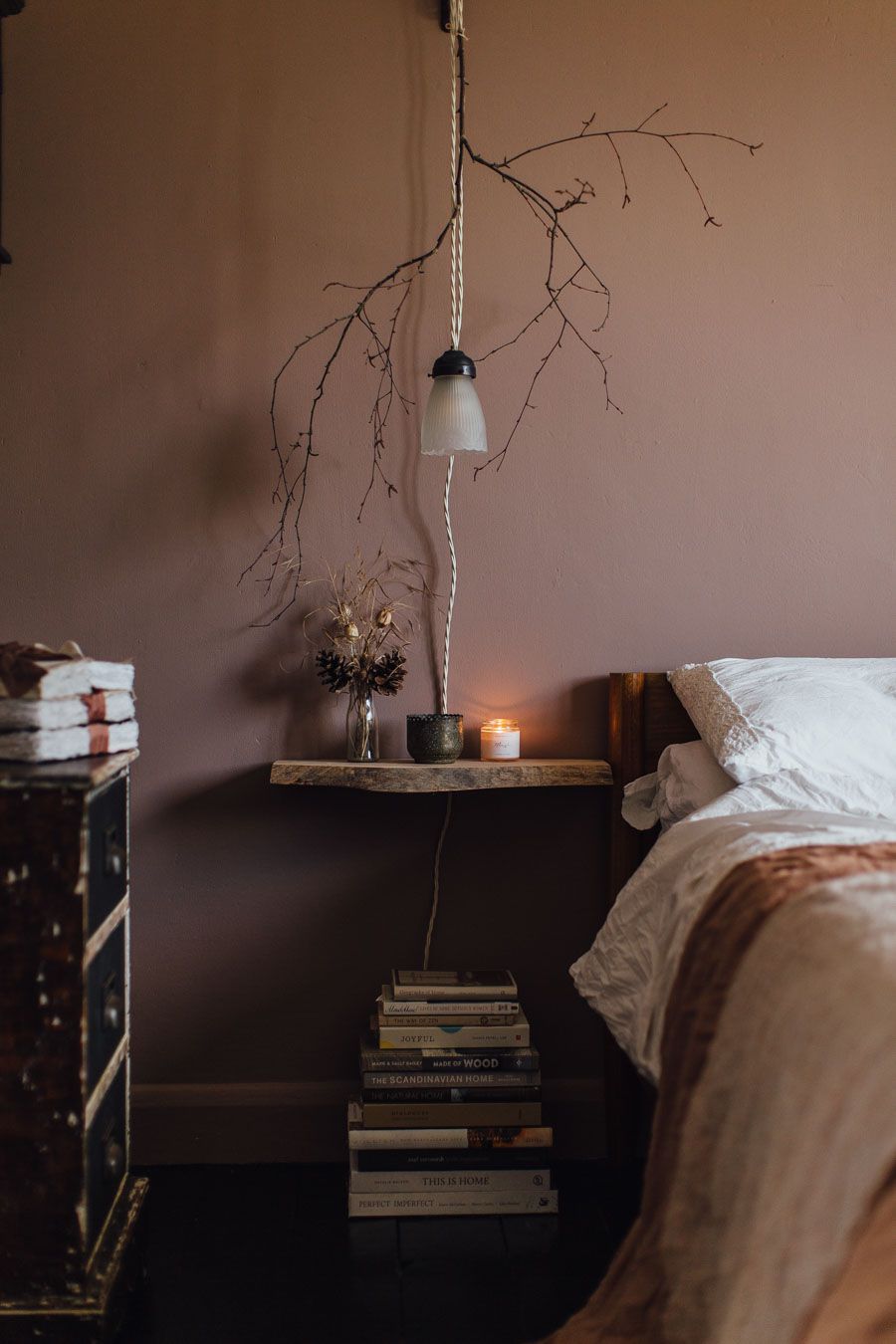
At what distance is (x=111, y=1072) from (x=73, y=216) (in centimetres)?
157

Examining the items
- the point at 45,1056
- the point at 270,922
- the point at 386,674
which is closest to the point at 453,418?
the point at 386,674

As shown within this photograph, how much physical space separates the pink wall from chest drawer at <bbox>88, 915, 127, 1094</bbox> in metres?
0.52

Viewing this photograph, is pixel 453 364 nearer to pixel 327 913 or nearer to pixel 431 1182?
pixel 327 913

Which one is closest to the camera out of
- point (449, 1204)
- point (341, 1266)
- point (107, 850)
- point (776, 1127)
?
point (776, 1127)

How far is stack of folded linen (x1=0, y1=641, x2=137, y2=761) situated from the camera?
1254 millimetres

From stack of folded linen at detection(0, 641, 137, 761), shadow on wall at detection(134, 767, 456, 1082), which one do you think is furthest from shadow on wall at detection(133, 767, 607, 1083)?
stack of folded linen at detection(0, 641, 137, 761)

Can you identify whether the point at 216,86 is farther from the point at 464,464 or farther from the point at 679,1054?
the point at 679,1054

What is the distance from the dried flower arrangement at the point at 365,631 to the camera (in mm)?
1927

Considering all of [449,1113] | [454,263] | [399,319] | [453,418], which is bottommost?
[449,1113]

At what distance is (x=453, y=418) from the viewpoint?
1.83 meters

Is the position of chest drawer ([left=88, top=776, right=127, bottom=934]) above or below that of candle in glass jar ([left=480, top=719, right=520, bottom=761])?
below

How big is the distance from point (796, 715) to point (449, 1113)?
0.89 meters

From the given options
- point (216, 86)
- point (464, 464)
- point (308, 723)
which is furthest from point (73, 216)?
point (308, 723)

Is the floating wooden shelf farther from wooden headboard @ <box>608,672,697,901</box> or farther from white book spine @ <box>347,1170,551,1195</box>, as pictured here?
white book spine @ <box>347,1170,551,1195</box>
